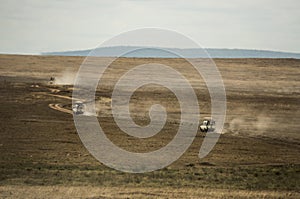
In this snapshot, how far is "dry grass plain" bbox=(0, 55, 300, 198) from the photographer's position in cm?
2448

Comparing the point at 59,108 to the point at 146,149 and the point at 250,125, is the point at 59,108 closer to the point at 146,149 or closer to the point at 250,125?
the point at 250,125

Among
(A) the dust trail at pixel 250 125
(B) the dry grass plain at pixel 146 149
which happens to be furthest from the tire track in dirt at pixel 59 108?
(A) the dust trail at pixel 250 125

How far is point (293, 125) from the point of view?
56.7m

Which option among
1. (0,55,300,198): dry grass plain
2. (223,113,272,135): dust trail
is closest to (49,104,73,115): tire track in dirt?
(0,55,300,198): dry grass plain

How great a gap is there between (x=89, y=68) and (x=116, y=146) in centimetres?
9003

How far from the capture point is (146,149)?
35.7 m

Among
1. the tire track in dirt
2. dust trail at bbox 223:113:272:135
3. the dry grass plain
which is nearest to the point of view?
the dry grass plain

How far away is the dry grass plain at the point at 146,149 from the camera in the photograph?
24.5 meters

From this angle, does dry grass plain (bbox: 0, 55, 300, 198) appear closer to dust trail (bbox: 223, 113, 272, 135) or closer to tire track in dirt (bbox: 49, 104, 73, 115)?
dust trail (bbox: 223, 113, 272, 135)

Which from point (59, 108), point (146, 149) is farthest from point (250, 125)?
point (146, 149)

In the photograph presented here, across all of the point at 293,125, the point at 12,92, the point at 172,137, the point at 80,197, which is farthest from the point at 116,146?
the point at 12,92

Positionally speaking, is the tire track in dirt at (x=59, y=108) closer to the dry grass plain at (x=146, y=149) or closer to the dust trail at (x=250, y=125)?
the dry grass plain at (x=146, y=149)

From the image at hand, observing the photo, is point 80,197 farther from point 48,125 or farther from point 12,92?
point 12,92

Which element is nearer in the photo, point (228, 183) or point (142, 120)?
point (228, 183)
